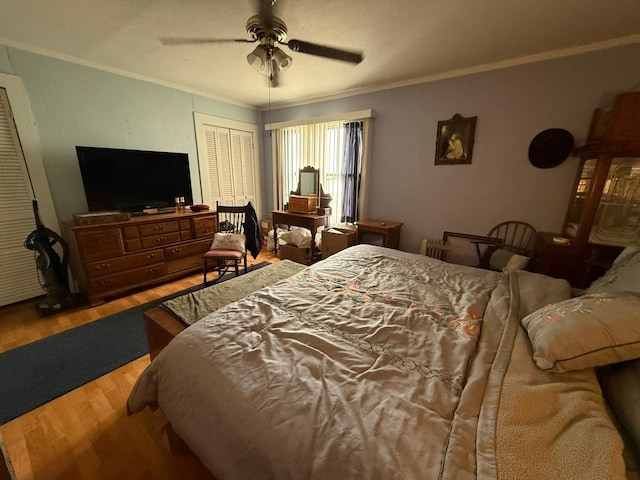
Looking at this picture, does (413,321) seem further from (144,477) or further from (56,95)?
(56,95)

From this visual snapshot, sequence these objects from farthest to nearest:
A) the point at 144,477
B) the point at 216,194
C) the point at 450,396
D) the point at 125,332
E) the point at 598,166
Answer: the point at 216,194, the point at 125,332, the point at 598,166, the point at 144,477, the point at 450,396

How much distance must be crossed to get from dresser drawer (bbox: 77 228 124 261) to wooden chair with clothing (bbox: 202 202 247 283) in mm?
870

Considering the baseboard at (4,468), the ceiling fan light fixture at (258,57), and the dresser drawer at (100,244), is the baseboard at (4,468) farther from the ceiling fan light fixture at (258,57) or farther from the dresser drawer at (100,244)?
the dresser drawer at (100,244)

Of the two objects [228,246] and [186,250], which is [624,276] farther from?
[186,250]

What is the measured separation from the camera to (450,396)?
2.56ft

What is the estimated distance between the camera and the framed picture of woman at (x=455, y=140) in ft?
8.98

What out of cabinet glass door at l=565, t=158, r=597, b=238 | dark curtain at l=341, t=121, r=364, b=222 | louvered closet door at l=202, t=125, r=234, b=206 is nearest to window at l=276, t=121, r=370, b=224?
dark curtain at l=341, t=121, r=364, b=222

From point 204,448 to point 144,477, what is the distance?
692 millimetres

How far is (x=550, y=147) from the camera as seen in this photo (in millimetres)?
2367

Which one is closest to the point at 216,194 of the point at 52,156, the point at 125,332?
the point at 52,156

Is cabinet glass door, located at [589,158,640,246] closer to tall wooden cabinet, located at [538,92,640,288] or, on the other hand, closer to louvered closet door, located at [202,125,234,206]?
tall wooden cabinet, located at [538,92,640,288]

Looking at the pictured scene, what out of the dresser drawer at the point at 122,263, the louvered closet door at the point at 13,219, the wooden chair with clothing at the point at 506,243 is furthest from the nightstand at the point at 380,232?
the louvered closet door at the point at 13,219

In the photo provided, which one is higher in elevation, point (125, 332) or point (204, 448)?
point (204, 448)

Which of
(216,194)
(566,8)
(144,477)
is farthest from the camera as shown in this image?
(216,194)
